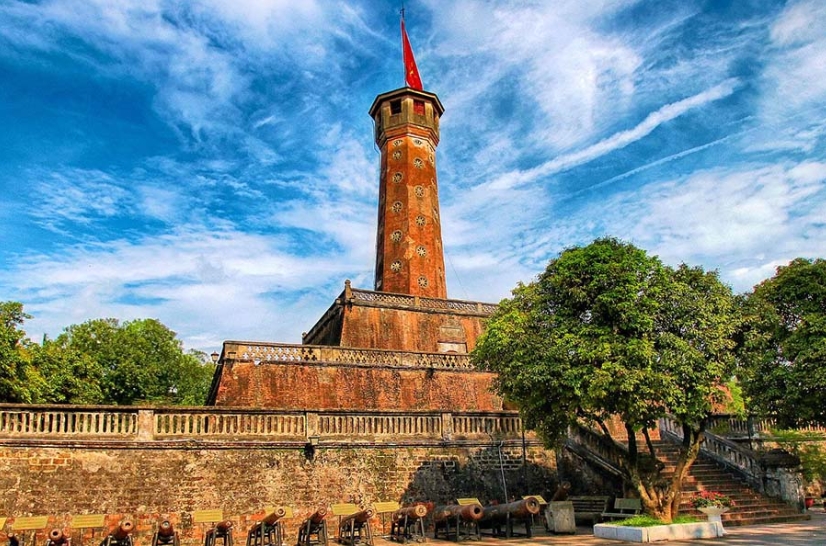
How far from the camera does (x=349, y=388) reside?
23094mm

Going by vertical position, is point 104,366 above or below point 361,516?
above

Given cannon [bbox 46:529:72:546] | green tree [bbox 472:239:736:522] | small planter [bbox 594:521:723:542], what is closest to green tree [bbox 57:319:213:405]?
cannon [bbox 46:529:72:546]

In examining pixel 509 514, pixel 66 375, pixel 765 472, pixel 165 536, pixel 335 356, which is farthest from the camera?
pixel 66 375

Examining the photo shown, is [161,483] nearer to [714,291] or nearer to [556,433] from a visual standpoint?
[556,433]

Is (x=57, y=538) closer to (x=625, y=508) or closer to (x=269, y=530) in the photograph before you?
(x=269, y=530)

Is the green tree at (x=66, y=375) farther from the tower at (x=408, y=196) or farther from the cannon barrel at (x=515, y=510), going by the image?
the cannon barrel at (x=515, y=510)

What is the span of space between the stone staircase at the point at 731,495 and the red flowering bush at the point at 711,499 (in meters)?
0.13

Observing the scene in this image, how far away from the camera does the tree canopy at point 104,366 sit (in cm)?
2242

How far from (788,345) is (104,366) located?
33.6m

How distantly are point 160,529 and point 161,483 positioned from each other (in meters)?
1.93

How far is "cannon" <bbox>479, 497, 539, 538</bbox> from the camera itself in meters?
14.5

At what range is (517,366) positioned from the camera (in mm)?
15758

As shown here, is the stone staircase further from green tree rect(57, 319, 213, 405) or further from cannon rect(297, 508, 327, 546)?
green tree rect(57, 319, 213, 405)

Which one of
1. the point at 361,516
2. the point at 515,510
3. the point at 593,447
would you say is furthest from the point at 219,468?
the point at 593,447
